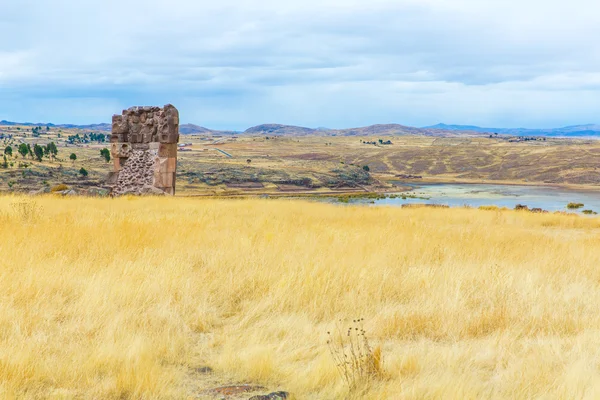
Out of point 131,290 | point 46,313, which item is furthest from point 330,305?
point 46,313

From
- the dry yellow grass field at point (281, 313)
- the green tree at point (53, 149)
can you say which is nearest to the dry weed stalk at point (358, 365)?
the dry yellow grass field at point (281, 313)

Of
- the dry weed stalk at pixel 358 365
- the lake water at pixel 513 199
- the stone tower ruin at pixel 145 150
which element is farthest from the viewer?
the lake water at pixel 513 199

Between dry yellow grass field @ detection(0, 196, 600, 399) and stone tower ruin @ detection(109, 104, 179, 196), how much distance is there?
1079cm

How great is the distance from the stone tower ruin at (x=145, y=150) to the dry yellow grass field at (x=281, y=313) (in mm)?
10794

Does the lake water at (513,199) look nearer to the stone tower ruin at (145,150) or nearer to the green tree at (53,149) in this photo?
the stone tower ruin at (145,150)

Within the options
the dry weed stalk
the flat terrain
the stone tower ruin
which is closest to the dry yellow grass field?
the dry weed stalk

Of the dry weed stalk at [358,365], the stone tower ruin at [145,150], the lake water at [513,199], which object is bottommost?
the lake water at [513,199]

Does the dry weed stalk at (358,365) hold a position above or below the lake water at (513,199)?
above

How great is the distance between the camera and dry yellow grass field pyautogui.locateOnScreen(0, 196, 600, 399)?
3.13m

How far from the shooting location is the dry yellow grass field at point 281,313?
123 inches

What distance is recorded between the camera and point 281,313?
14.6ft

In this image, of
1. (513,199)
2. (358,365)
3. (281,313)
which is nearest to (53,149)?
(513,199)

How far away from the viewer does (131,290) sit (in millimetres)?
4508

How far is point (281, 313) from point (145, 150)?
15182mm
